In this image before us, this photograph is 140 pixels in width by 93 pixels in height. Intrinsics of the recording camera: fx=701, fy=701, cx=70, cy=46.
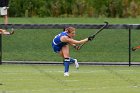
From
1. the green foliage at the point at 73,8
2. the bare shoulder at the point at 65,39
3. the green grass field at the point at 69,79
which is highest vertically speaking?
the bare shoulder at the point at 65,39

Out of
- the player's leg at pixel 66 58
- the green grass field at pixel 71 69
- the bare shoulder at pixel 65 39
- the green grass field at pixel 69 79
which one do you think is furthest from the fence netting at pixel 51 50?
the bare shoulder at pixel 65 39

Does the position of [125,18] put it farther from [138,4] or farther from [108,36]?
[108,36]

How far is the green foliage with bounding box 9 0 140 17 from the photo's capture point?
42.0m

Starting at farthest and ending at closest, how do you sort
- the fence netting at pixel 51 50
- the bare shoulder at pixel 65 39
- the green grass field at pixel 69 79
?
1. the fence netting at pixel 51 50
2. the bare shoulder at pixel 65 39
3. the green grass field at pixel 69 79

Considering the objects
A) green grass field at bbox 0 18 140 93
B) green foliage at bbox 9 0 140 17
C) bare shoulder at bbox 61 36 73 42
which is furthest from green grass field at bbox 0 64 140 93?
green foliage at bbox 9 0 140 17

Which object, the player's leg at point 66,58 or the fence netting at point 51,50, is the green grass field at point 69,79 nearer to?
the player's leg at point 66,58

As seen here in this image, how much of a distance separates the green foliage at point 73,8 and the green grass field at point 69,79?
17.2 m

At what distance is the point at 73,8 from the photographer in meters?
Answer: 42.2

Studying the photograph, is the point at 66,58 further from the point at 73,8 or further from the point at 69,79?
the point at 73,8

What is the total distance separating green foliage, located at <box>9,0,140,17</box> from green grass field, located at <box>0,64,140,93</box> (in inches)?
676

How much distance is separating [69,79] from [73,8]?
73.5 feet

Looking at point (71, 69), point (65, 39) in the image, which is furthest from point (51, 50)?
point (65, 39)

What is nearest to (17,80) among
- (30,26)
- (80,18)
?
(30,26)

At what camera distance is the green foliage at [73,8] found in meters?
42.0
